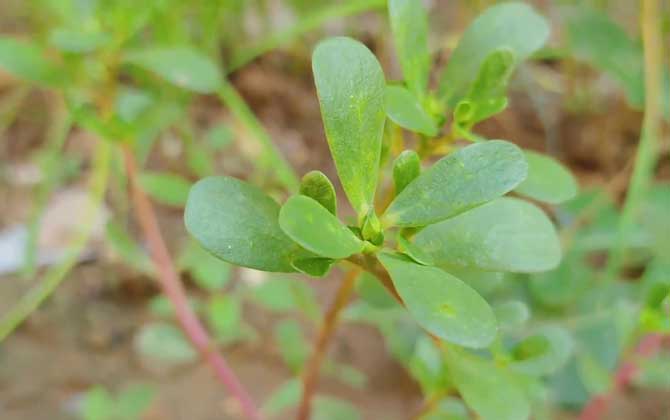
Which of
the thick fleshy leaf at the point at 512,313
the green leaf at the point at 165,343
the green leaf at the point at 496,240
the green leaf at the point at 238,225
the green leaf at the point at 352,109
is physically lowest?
the green leaf at the point at 165,343

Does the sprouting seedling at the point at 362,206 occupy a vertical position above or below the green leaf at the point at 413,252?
above

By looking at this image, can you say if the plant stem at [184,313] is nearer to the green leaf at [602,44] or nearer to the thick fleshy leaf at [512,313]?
the thick fleshy leaf at [512,313]

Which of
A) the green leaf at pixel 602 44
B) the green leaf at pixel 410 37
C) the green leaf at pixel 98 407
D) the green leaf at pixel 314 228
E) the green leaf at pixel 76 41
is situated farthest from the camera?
the green leaf at pixel 602 44

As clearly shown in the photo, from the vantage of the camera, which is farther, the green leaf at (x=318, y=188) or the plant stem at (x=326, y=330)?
the plant stem at (x=326, y=330)

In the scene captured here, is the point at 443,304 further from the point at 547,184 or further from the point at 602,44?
the point at 602,44

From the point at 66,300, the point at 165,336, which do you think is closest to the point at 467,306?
the point at 165,336

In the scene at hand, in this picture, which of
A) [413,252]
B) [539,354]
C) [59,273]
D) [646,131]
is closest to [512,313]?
[539,354]

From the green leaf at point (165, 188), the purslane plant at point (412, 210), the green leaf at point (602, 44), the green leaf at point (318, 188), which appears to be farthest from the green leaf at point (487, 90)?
the green leaf at point (602, 44)

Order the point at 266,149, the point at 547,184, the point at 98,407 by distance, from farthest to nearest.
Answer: the point at 266,149
the point at 98,407
the point at 547,184
